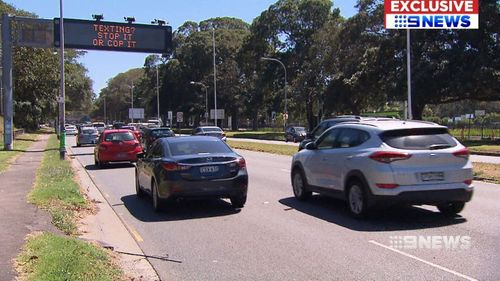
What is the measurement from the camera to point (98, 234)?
30.6 ft

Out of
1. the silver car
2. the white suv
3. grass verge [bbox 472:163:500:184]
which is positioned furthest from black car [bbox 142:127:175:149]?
the white suv

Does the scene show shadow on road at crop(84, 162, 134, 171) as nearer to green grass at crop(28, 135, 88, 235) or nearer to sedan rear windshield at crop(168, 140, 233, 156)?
green grass at crop(28, 135, 88, 235)

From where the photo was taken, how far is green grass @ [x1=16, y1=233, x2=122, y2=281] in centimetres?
616

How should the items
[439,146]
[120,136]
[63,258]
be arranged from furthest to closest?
[120,136]
[439,146]
[63,258]

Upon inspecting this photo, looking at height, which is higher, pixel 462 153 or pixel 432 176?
pixel 462 153

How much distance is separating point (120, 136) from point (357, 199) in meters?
15.6

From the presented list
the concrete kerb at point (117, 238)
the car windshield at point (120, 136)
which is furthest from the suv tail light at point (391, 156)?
the car windshield at point (120, 136)

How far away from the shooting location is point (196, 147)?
11734 mm

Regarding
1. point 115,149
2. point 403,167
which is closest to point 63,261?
point 403,167

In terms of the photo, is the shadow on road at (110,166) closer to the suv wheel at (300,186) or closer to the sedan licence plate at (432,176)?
the suv wheel at (300,186)

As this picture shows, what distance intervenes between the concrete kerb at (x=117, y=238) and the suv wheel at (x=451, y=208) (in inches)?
211

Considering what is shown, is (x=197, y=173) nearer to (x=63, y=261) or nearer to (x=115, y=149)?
(x=63, y=261)

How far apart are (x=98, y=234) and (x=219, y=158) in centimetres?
283

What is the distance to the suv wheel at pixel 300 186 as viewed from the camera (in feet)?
39.7
